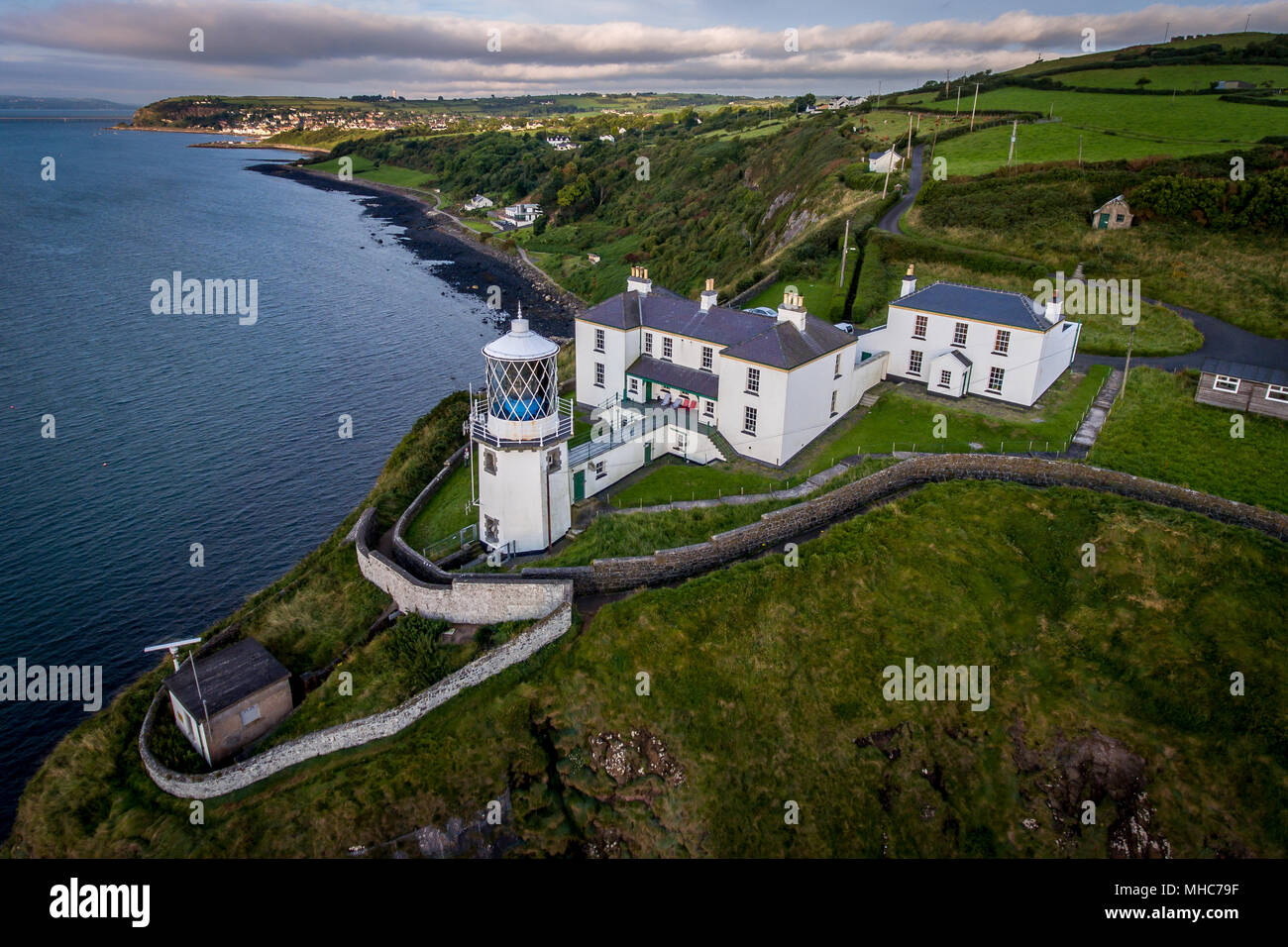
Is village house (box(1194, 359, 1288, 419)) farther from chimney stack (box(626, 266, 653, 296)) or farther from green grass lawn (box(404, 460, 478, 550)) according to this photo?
green grass lawn (box(404, 460, 478, 550))

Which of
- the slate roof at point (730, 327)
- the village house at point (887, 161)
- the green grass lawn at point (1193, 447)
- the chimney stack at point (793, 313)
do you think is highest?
the village house at point (887, 161)

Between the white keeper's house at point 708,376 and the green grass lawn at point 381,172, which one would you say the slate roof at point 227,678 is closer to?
the white keeper's house at point 708,376

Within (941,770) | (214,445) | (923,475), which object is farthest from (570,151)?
(941,770)

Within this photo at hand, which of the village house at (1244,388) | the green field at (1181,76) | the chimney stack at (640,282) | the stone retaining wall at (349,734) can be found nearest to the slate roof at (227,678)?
the stone retaining wall at (349,734)

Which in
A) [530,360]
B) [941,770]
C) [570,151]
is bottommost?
[941,770]

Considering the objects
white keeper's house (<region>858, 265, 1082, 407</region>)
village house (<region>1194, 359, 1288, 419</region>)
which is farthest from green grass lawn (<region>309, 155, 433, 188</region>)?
village house (<region>1194, 359, 1288, 419</region>)
